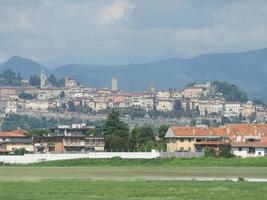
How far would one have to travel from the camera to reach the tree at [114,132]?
142m

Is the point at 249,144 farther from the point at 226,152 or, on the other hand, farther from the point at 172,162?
the point at 172,162

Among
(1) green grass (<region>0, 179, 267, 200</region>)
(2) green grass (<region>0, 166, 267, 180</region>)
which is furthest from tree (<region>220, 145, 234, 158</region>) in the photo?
(1) green grass (<region>0, 179, 267, 200</region>)

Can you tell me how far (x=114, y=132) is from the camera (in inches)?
5930

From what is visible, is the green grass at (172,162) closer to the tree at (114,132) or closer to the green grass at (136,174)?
the green grass at (136,174)

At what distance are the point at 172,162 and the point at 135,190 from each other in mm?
53837

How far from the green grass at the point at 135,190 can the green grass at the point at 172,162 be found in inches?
1536

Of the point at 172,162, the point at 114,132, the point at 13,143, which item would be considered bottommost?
the point at 172,162

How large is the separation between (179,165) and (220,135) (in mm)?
48405

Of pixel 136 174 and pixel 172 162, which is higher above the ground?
pixel 172 162

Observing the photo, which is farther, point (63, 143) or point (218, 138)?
point (63, 143)

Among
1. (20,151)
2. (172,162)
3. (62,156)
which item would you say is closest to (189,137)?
Answer: (20,151)

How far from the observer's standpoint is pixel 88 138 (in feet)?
495

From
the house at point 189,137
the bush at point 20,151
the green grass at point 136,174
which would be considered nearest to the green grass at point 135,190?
the green grass at point 136,174

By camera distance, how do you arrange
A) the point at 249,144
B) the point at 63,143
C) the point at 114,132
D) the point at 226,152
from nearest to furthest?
1. the point at 226,152
2. the point at 249,144
3. the point at 114,132
4. the point at 63,143
